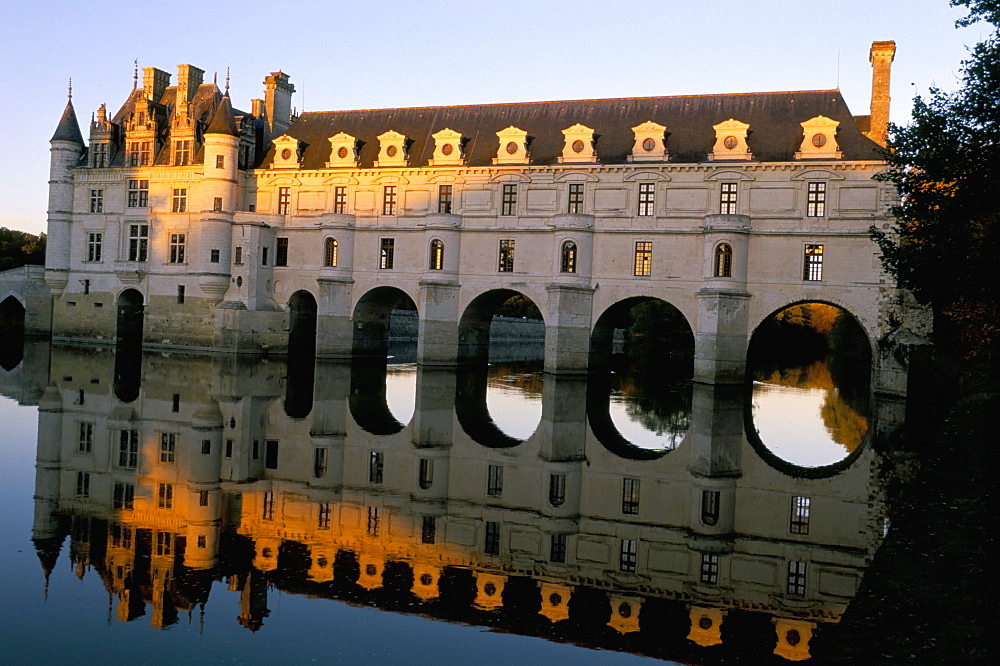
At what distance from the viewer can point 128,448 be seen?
604 inches

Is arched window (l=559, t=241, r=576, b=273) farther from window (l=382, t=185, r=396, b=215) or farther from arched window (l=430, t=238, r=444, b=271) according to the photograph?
window (l=382, t=185, r=396, b=215)

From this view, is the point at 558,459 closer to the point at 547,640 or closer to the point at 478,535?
the point at 478,535

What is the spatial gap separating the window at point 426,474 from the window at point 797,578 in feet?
19.4

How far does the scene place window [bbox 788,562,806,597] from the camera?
907 centimetres

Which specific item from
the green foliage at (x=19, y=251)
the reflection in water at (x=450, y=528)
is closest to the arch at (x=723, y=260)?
the reflection in water at (x=450, y=528)

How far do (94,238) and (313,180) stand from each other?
1302cm

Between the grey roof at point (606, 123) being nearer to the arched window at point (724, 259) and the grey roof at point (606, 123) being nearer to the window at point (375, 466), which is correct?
the arched window at point (724, 259)

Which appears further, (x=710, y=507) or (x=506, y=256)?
(x=506, y=256)

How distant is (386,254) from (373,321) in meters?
3.72

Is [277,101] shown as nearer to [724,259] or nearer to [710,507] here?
[724,259]

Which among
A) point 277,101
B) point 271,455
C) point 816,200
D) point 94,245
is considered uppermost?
point 277,101

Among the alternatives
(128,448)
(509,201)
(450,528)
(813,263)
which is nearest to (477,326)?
(509,201)

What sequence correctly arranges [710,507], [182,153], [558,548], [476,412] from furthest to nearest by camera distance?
[182,153]
[476,412]
[710,507]
[558,548]

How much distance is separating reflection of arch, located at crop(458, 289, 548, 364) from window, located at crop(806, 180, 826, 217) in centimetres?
1213
